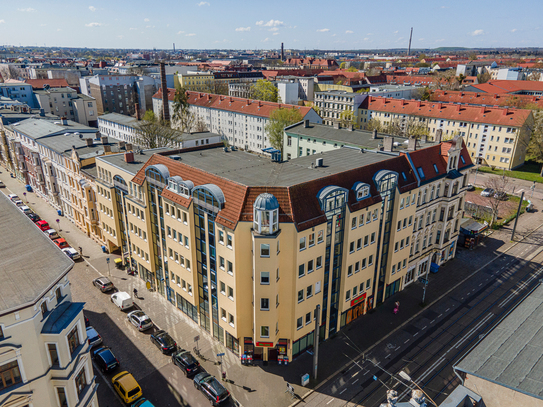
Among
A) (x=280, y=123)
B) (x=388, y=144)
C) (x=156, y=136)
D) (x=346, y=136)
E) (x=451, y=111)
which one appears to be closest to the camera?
(x=388, y=144)

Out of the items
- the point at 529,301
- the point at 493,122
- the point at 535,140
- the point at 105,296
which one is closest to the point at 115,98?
the point at 105,296

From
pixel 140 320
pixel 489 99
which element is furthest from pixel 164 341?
pixel 489 99

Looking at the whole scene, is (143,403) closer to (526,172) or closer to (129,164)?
(129,164)

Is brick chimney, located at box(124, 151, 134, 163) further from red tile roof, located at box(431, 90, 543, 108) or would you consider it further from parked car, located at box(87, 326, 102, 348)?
red tile roof, located at box(431, 90, 543, 108)

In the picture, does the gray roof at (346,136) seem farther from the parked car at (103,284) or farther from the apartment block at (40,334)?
the apartment block at (40,334)

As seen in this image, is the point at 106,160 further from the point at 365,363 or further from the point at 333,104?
the point at 333,104

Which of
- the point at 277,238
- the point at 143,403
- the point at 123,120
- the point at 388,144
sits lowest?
the point at 143,403

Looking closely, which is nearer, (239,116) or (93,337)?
(93,337)
